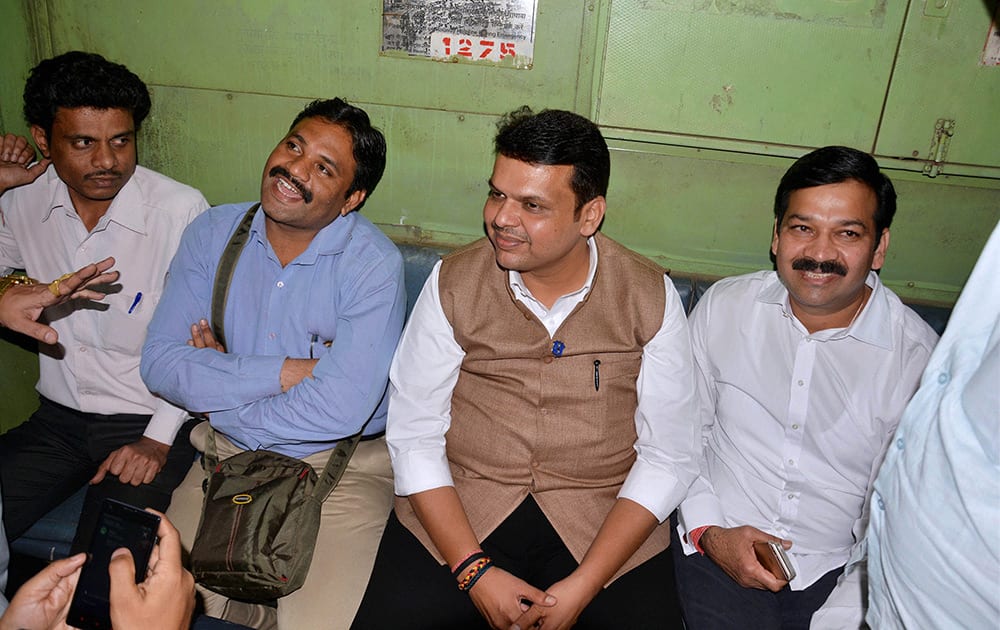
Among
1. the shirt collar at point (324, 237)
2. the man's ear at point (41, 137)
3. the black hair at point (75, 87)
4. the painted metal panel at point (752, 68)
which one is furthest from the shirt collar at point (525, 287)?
the man's ear at point (41, 137)

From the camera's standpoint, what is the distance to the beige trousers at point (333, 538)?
2.11 m

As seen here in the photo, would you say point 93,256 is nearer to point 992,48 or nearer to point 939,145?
point 939,145

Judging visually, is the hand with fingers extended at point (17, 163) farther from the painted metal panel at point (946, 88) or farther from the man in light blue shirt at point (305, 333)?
the painted metal panel at point (946, 88)

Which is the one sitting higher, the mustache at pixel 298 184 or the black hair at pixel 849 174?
the black hair at pixel 849 174

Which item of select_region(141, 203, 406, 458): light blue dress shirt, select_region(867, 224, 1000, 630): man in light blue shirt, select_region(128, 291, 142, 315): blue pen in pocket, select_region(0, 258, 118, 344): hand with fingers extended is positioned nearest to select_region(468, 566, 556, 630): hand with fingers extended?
select_region(141, 203, 406, 458): light blue dress shirt

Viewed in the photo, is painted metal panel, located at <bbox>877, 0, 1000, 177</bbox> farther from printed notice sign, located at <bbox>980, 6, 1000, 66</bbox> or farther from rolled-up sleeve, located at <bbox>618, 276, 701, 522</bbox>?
rolled-up sleeve, located at <bbox>618, 276, 701, 522</bbox>

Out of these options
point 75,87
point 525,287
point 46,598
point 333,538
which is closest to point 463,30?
point 525,287

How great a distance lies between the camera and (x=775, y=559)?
2.03 metres

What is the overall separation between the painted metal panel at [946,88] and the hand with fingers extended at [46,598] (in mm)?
3013

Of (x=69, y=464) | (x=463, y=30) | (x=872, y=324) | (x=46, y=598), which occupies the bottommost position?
(x=69, y=464)

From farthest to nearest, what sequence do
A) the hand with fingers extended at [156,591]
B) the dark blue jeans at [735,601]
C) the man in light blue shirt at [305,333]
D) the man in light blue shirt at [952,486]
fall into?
the man in light blue shirt at [305,333] < the dark blue jeans at [735,601] < the hand with fingers extended at [156,591] < the man in light blue shirt at [952,486]

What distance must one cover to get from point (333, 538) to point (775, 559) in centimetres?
139

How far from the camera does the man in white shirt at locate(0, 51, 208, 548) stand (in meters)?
2.58

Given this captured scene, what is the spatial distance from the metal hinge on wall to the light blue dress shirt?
2162 millimetres
